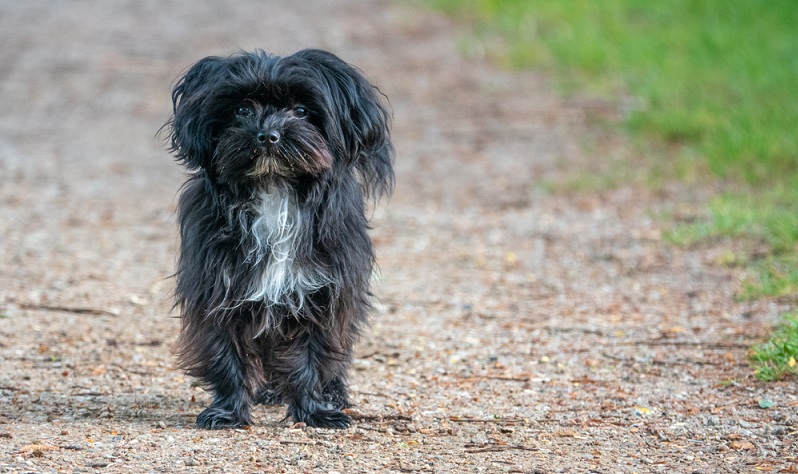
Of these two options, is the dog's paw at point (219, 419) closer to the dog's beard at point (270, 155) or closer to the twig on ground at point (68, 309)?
the dog's beard at point (270, 155)

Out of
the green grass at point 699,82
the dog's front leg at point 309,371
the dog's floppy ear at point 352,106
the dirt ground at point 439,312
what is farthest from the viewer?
the green grass at point 699,82

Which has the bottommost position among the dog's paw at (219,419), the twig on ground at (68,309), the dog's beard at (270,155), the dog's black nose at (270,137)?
the twig on ground at (68,309)

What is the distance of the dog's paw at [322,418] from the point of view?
4766 millimetres

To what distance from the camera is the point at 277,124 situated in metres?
4.39

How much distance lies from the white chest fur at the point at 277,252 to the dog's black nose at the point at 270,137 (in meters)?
0.28

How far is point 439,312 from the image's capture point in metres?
7.07

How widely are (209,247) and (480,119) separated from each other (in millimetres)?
9158

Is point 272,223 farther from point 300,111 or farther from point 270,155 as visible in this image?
point 300,111

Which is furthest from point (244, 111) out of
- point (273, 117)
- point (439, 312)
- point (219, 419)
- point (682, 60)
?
point (682, 60)

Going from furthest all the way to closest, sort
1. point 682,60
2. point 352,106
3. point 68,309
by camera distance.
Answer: point 682,60, point 68,309, point 352,106

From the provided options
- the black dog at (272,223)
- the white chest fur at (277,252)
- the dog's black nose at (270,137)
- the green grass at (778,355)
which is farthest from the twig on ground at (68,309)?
the green grass at (778,355)

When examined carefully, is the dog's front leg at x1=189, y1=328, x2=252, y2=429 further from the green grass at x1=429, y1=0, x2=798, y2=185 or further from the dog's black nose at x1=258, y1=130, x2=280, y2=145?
the green grass at x1=429, y1=0, x2=798, y2=185

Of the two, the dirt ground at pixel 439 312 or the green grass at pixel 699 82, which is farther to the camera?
the green grass at pixel 699 82

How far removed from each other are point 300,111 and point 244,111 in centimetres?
22
